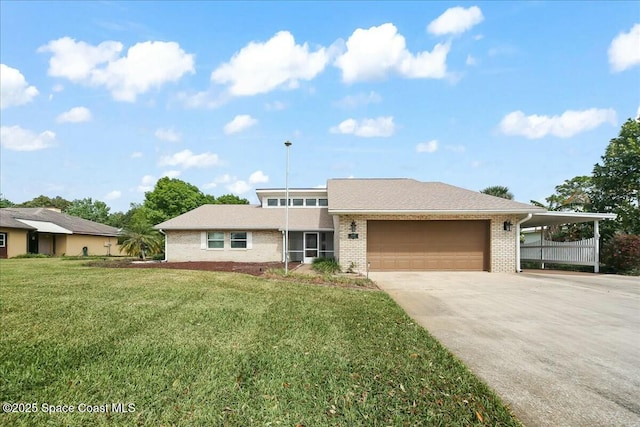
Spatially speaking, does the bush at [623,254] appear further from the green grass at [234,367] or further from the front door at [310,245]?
the front door at [310,245]

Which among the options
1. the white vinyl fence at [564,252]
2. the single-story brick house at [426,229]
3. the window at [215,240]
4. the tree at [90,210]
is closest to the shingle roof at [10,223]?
the window at [215,240]

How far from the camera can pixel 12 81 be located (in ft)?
42.3

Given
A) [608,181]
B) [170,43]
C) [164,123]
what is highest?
[170,43]

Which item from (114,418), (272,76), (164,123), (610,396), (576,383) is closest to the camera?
(114,418)

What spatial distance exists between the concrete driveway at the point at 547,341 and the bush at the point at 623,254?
4.46 m

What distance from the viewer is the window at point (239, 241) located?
20719mm

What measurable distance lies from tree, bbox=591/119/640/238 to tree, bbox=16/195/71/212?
77.7 metres

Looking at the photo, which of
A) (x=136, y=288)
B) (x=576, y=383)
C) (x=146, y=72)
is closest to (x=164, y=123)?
(x=146, y=72)

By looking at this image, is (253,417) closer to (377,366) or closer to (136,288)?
(377,366)

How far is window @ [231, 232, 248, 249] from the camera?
68.0 ft

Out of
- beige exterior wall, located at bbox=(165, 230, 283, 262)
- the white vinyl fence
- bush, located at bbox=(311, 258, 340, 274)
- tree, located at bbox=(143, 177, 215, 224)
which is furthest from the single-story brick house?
tree, located at bbox=(143, 177, 215, 224)

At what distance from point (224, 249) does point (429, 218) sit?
1239 centimetres

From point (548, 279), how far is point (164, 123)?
61.2 feet

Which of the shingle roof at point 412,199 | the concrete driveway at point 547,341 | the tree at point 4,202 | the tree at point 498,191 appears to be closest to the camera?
the concrete driveway at point 547,341
